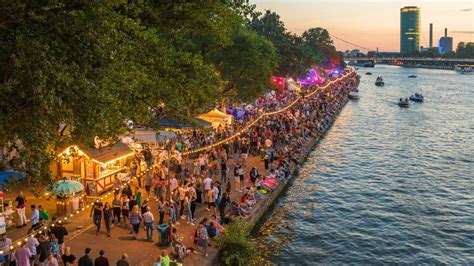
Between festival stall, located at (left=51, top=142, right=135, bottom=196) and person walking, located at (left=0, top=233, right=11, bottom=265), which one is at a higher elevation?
festival stall, located at (left=51, top=142, right=135, bottom=196)

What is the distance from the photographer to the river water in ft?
73.9

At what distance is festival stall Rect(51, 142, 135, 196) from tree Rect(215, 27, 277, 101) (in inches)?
905

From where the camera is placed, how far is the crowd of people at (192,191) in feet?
53.3

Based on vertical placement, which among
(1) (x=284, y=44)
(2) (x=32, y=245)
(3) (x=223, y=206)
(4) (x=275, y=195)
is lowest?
(4) (x=275, y=195)

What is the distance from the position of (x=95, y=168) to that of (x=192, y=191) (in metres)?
5.24

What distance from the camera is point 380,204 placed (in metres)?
30.1

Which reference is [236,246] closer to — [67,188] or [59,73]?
[67,188]

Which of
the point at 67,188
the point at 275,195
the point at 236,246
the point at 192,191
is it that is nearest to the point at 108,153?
the point at 67,188

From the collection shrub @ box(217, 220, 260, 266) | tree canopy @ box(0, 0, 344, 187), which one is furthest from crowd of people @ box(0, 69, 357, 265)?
tree canopy @ box(0, 0, 344, 187)

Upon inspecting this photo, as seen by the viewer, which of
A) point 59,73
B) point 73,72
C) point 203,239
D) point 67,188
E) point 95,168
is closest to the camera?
point 59,73

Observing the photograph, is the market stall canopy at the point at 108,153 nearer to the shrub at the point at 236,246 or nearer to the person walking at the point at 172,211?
the person walking at the point at 172,211

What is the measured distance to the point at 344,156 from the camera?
4506 centimetres

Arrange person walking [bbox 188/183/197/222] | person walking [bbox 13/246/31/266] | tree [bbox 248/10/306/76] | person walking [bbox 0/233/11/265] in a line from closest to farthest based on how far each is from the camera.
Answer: person walking [bbox 13/246/31/266], person walking [bbox 0/233/11/265], person walking [bbox 188/183/197/222], tree [bbox 248/10/306/76]

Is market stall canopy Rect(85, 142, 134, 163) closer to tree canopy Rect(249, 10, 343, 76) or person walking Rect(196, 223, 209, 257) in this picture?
person walking Rect(196, 223, 209, 257)
